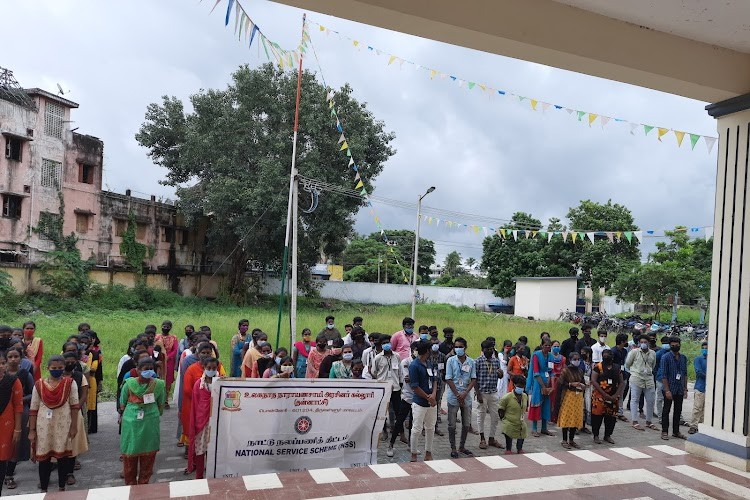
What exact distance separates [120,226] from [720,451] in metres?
23.8

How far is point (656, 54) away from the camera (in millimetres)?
3979

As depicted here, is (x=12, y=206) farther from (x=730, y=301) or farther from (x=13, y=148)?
(x=730, y=301)

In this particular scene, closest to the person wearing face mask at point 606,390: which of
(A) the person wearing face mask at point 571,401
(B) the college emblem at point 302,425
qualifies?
(A) the person wearing face mask at point 571,401

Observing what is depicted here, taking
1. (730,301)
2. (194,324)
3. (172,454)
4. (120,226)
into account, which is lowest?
(194,324)

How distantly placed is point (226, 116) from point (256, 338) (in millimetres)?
17229

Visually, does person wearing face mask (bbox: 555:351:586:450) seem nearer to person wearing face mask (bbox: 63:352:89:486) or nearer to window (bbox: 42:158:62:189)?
person wearing face mask (bbox: 63:352:89:486)

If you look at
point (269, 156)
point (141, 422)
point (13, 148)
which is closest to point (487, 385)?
point (141, 422)

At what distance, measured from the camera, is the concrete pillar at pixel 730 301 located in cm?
432

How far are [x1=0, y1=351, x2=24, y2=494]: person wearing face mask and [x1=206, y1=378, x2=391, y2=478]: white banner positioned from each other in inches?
62.0

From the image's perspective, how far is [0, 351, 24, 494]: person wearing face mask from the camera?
4.33m

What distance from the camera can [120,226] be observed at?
2336 cm

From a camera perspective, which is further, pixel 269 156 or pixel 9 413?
pixel 269 156

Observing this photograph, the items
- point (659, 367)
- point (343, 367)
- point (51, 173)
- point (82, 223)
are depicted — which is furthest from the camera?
point (82, 223)

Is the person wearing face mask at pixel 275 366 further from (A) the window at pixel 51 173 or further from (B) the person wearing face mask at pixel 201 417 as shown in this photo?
(A) the window at pixel 51 173
